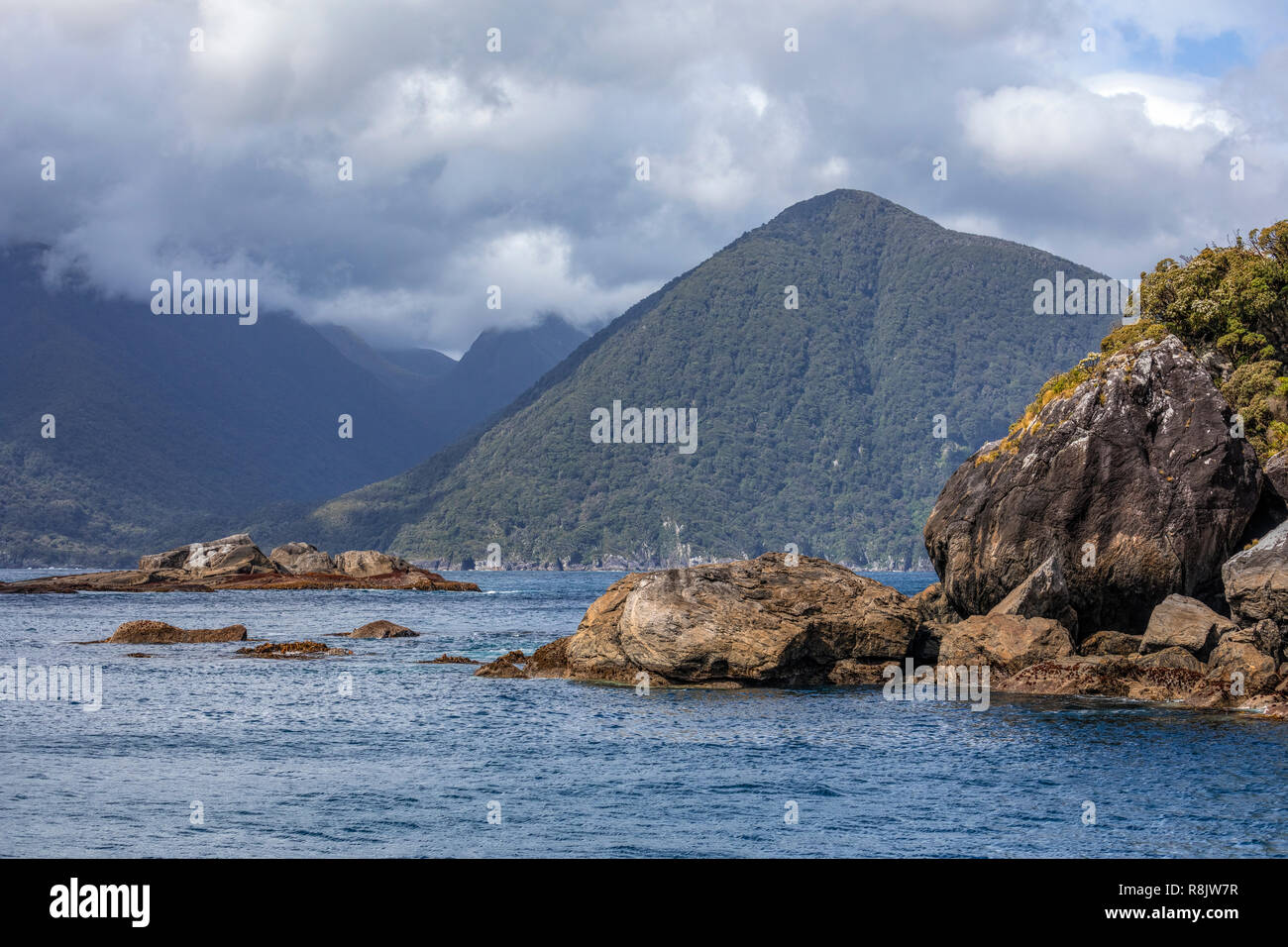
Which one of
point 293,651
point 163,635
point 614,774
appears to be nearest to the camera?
point 614,774

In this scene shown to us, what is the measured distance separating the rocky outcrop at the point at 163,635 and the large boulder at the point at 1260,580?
45630mm

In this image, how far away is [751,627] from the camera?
3572 centimetres

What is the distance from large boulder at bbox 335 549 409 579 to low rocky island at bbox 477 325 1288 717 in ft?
331

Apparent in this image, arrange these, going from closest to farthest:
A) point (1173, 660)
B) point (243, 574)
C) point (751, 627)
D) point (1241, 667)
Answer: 1. point (1241, 667)
2. point (1173, 660)
3. point (751, 627)
4. point (243, 574)

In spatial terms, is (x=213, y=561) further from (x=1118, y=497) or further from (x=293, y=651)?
(x=1118, y=497)

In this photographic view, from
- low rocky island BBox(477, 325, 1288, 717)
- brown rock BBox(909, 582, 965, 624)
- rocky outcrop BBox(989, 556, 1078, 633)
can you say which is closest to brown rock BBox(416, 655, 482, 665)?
low rocky island BBox(477, 325, 1288, 717)

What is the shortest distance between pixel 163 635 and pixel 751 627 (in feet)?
115

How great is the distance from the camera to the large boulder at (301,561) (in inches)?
5384

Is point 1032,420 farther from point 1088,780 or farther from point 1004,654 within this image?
point 1088,780

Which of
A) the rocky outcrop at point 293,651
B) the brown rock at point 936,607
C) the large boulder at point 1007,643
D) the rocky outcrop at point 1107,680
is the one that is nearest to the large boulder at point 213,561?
the rocky outcrop at point 293,651

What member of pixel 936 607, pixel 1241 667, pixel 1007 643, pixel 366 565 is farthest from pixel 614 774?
pixel 366 565
